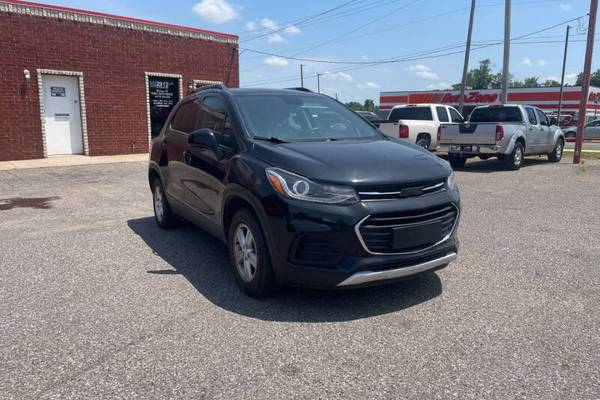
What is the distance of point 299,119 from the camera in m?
4.79

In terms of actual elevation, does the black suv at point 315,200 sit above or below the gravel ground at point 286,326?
above

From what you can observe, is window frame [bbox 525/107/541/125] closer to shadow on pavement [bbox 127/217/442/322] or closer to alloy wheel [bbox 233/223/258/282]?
shadow on pavement [bbox 127/217/442/322]

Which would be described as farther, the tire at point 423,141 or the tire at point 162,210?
the tire at point 423,141

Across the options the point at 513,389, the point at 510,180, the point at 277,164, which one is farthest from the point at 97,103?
the point at 513,389

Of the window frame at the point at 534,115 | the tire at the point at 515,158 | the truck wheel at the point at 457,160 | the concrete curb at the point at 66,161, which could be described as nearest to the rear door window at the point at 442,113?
the truck wheel at the point at 457,160

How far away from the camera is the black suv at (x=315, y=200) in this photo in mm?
3463

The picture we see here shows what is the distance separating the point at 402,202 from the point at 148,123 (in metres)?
15.4

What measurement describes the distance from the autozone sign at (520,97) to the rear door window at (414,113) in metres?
33.0

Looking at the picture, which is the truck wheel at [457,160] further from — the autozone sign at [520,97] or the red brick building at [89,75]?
the autozone sign at [520,97]

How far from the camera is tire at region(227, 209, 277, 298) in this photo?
148 inches

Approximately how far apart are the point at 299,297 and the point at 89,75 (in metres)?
14.3

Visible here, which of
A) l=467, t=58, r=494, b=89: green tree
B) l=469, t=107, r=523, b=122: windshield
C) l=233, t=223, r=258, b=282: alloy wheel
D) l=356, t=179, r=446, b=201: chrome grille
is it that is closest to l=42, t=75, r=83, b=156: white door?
l=469, t=107, r=523, b=122: windshield

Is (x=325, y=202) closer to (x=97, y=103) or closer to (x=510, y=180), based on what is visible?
(x=510, y=180)

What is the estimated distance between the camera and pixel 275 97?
16.5 feet
